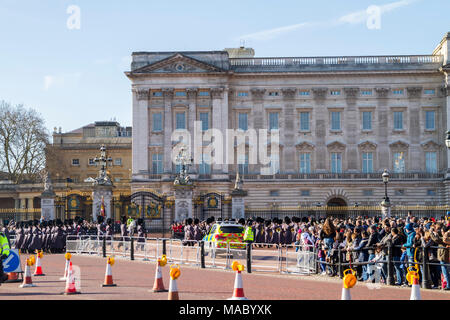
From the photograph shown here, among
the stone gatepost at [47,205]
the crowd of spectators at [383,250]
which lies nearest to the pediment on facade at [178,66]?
the stone gatepost at [47,205]

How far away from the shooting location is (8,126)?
259ft

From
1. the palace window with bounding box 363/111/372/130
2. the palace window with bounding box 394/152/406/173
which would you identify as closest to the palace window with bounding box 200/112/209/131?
the palace window with bounding box 363/111/372/130

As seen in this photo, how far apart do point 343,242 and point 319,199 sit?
4302 centimetres

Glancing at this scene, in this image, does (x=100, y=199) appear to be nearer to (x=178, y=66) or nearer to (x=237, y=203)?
(x=237, y=203)

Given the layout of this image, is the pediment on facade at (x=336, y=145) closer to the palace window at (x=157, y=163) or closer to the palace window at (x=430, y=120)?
the palace window at (x=430, y=120)

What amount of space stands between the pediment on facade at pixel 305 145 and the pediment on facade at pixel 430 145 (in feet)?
34.6

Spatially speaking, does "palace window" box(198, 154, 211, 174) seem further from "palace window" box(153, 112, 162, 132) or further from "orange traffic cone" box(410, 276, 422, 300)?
"orange traffic cone" box(410, 276, 422, 300)

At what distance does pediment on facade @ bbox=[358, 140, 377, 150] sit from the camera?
218ft

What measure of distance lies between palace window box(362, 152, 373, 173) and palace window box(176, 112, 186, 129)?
1759cm

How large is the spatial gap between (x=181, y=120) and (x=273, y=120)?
8871 mm

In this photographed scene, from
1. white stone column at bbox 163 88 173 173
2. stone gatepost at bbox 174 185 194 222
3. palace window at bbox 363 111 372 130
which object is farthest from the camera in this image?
palace window at bbox 363 111 372 130

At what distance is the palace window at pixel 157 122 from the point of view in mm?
66375

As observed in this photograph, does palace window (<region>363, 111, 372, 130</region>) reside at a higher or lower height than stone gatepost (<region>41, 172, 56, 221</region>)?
higher

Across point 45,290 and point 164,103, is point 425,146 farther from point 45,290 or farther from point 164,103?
point 45,290
